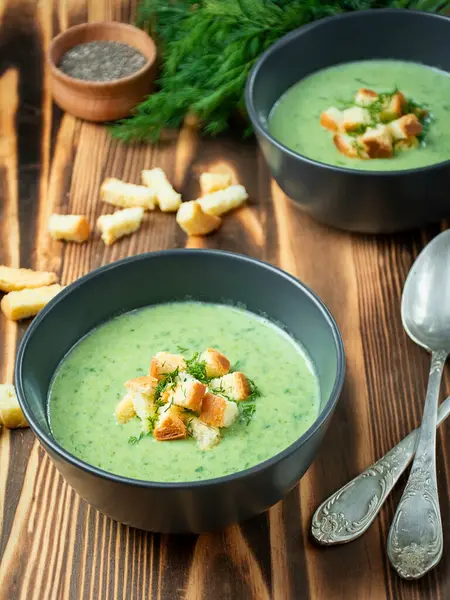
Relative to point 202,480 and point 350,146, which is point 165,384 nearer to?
point 202,480

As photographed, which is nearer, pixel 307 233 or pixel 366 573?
pixel 366 573

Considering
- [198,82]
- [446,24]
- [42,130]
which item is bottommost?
[42,130]

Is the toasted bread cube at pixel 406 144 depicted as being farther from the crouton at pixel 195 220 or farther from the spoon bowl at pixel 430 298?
the crouton at pixel 195 220

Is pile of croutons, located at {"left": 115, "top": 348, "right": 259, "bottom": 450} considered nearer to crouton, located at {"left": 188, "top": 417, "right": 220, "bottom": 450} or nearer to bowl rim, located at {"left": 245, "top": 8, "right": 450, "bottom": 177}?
crouton, located at {"left": 188, "top": 417, "right": 220, "bottom": 450}

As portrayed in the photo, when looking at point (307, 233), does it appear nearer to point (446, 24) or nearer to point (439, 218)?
point (439, 218)

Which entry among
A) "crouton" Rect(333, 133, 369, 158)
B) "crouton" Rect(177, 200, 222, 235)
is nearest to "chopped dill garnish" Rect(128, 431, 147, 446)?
"crouton" Rect(177, 200, 222, 235)

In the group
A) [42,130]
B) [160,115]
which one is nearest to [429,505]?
[160,115]
